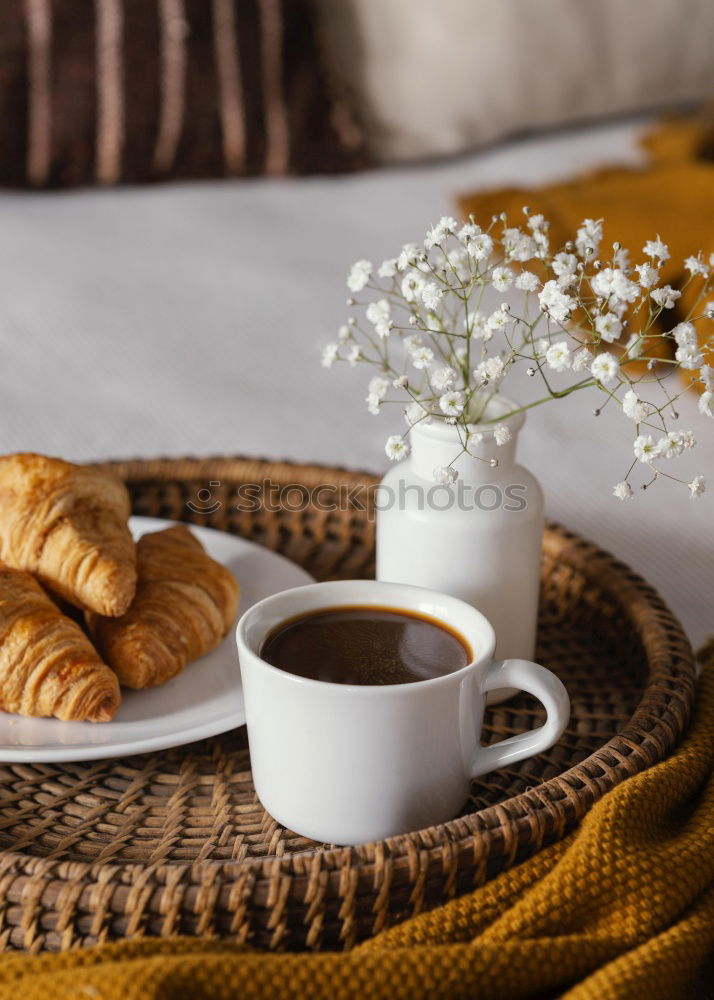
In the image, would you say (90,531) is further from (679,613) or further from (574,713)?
(679,613)

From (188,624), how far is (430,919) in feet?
0.93

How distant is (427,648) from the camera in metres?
0.62

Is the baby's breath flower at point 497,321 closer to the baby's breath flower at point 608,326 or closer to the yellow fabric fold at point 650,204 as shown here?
the baby's breath flower at point 608,326

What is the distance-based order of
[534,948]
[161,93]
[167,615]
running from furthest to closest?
[161,93], [167,615], [534,948]

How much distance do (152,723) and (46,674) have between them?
0.07 meters

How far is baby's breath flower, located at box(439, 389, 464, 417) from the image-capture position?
0.62 metres

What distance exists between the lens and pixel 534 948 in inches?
19.7

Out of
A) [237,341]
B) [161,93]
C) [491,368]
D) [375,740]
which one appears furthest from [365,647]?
[161,93]

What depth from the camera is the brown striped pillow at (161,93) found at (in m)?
1.65

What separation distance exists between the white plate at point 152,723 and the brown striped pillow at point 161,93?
119cm

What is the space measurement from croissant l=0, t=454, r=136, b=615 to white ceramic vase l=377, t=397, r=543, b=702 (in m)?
0.19

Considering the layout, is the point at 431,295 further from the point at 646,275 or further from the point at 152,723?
the point at 152,723

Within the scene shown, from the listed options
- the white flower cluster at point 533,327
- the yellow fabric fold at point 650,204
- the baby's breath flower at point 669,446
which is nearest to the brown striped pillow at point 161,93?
the yellow fabric fold at point 650,204

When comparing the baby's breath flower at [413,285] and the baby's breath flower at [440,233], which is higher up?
the baby's breath flower at [440,233]
